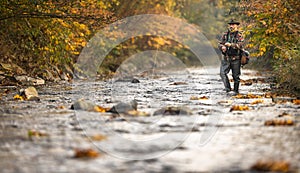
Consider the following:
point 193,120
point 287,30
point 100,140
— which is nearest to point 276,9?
point 287,30

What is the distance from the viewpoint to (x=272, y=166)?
15.2ft

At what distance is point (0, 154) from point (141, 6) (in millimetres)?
25594

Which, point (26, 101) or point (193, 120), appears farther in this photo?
point (26, 101)

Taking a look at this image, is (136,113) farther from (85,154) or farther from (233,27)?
(233,27)

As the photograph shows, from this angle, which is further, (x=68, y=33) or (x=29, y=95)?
(x=68, y=33)

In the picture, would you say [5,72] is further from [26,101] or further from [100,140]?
[100,140]

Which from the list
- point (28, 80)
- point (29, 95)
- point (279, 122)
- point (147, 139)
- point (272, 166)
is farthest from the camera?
point (28, 80)

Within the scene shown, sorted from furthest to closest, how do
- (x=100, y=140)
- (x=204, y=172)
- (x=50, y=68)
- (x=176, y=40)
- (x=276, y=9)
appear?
(x=176, y=40) < (x=50, y=68) < (x=276, y=9) < (x=100, y=140) < (x=204, y=172)

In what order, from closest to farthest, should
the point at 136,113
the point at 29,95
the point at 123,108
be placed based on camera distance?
the point at 136,113 → the point at 123,108 → the point at 29,95

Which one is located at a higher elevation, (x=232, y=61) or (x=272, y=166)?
(x=232, y=61)

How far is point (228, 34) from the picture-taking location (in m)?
13.0

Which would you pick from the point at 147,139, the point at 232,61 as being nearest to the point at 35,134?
the point at 147,139

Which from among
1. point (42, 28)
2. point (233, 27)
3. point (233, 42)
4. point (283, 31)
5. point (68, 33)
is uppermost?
point (42, 28)

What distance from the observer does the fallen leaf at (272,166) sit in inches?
180
